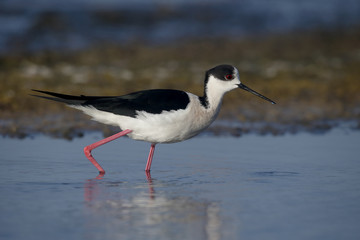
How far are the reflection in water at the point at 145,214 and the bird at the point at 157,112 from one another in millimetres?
735

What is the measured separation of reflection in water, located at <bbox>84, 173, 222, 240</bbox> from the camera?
167 inches

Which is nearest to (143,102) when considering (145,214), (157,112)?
(157,112)

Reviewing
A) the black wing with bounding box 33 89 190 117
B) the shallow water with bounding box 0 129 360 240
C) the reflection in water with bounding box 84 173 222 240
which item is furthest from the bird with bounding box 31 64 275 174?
the reflection in water with bounding box 84 173 222 240

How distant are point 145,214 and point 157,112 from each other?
1.71 metres

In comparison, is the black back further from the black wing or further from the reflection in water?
the reflection in water

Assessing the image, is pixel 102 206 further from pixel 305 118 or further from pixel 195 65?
pixel 195 65

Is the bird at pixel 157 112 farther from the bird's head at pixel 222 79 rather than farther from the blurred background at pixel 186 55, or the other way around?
the blurred background at pixel 186 55

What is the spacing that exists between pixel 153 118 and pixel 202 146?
1413 millimetres

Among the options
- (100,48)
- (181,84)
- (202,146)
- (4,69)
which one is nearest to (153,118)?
(202,146)

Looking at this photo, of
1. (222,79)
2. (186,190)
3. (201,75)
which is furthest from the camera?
(201,75)

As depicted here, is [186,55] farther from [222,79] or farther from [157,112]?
[157,112]

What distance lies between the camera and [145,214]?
4.69 meters

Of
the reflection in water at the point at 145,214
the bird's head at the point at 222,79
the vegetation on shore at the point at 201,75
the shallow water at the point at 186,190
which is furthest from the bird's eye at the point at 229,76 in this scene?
the vegetation on shore at the point at 201,75

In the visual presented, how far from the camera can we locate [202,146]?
24.7ft
